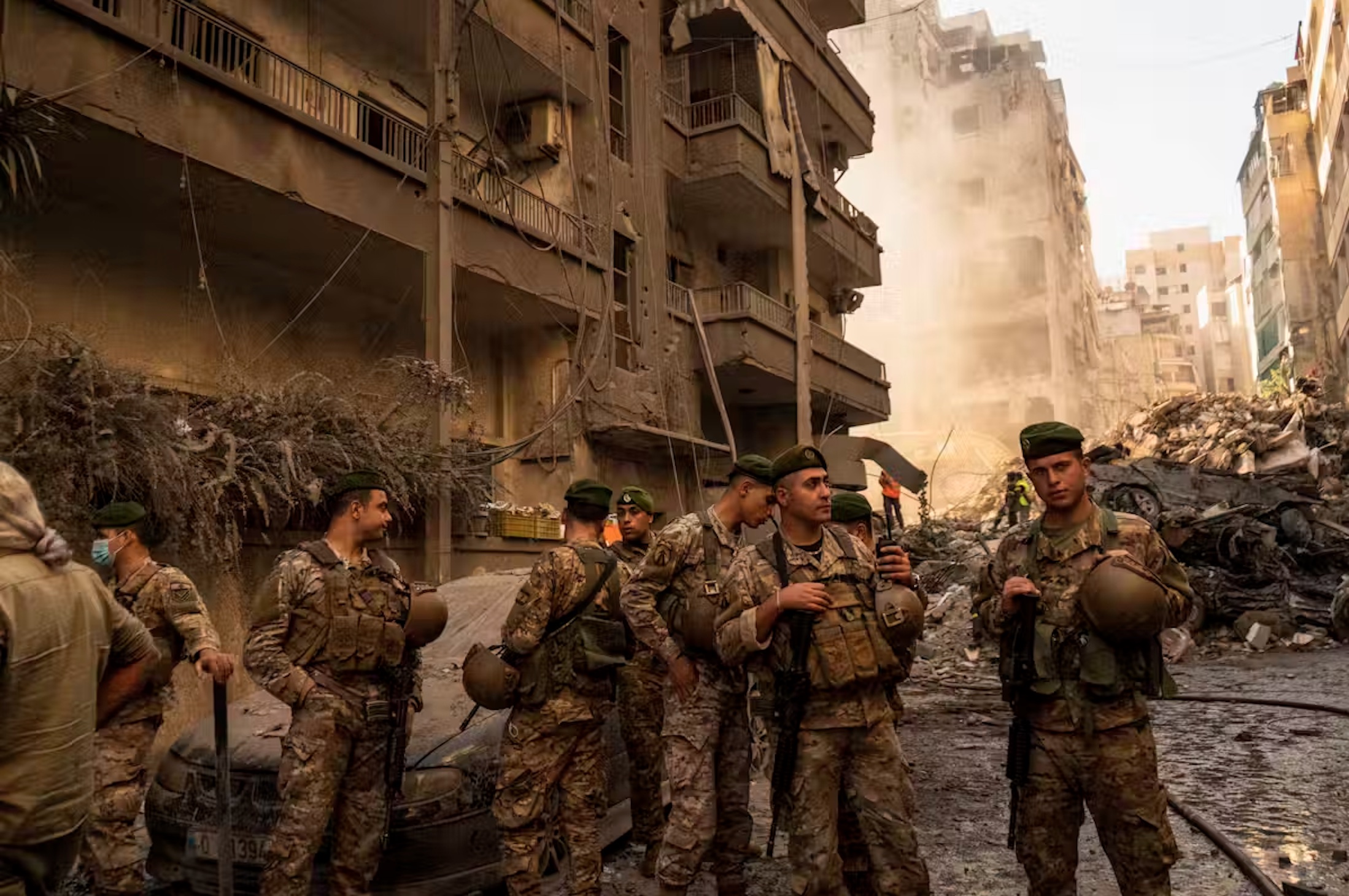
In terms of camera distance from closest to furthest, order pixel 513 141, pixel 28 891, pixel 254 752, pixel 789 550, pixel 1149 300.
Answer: pixel 28 891, pixel 789 550, pixel 254 752, pixel 513 141, pixel 1149 300

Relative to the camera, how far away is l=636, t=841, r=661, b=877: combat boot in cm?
463

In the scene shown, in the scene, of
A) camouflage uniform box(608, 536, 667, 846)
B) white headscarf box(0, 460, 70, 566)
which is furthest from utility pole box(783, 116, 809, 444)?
white headscarf box(0, 460, 70, 566)

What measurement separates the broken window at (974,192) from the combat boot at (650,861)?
50.4 m

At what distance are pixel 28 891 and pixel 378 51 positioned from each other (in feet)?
37.5

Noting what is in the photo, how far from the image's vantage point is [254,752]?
4.08 metres

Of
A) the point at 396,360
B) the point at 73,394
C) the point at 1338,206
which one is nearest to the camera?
the point at 73,394

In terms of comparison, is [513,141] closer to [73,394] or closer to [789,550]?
[73,394]

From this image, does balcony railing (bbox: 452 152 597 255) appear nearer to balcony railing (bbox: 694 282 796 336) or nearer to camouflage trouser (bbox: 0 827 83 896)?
balcony railing (bbox: 694 282 796 336)

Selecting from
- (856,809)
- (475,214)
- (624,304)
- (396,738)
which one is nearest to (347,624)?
(396,738)

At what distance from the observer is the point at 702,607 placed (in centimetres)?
393

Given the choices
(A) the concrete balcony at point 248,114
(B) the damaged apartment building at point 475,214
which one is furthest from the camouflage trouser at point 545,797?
(A) the concrete balcony at point 248,114

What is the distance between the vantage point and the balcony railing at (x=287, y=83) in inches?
353

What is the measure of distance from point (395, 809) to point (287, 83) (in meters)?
8.97

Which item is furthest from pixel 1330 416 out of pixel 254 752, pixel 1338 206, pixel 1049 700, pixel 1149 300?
pixel 1149 300
